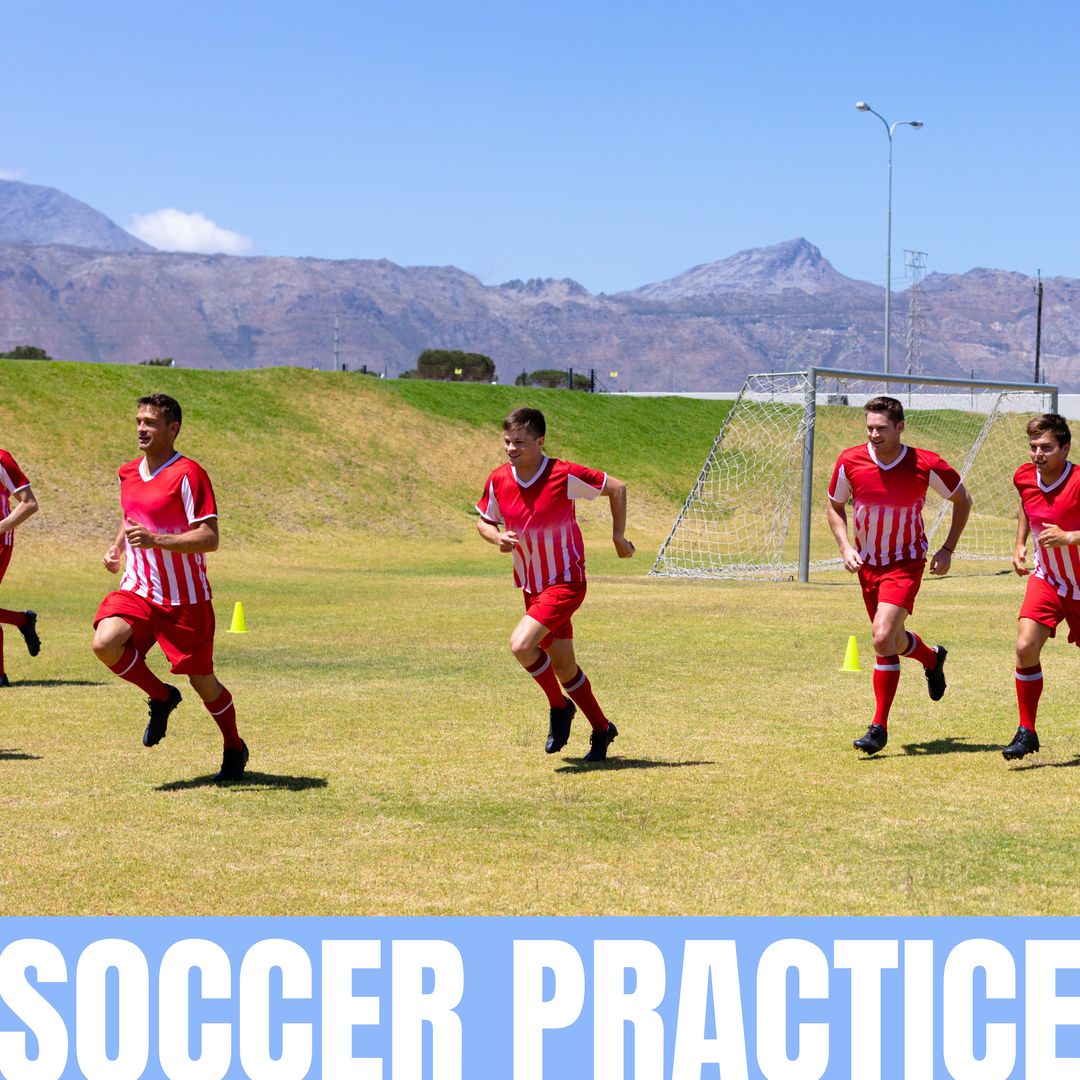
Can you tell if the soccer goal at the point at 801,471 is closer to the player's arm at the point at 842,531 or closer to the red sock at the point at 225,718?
the player's arm at the point at 842,531

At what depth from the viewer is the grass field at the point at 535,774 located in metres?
6.46

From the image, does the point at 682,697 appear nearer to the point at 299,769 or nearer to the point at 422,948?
the point at 299,769

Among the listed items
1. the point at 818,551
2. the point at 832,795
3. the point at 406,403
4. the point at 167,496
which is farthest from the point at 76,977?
the point at 406,403

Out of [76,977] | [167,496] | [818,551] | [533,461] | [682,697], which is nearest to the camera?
[76,977]

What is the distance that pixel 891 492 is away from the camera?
9875mm

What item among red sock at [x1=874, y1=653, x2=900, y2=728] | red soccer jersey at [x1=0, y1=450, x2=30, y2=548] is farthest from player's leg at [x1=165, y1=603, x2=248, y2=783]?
red sock at [x1=874, y1=653, x2=900, y2=728]

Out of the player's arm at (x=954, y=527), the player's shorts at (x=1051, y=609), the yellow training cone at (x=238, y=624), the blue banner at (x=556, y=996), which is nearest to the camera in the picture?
the blue banner at (x=556, y=996)

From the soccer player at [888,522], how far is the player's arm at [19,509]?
560 cm

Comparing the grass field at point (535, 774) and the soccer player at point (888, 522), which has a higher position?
the soccer player at point (888, 522)

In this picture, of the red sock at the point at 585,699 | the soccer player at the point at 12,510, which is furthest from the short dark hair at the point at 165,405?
the red sock at the point at 585,699

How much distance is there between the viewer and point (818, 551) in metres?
35.0

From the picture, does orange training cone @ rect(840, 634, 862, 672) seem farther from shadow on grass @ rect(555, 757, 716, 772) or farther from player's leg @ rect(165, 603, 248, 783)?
player's leg @ rect(165, 603, 248, 783)

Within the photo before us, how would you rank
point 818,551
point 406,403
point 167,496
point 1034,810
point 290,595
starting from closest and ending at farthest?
1. point 1034,810
2. point 167,496
3. point 290,595
4. point 818,551
5. point 406,403

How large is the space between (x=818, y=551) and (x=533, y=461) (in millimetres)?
26578
